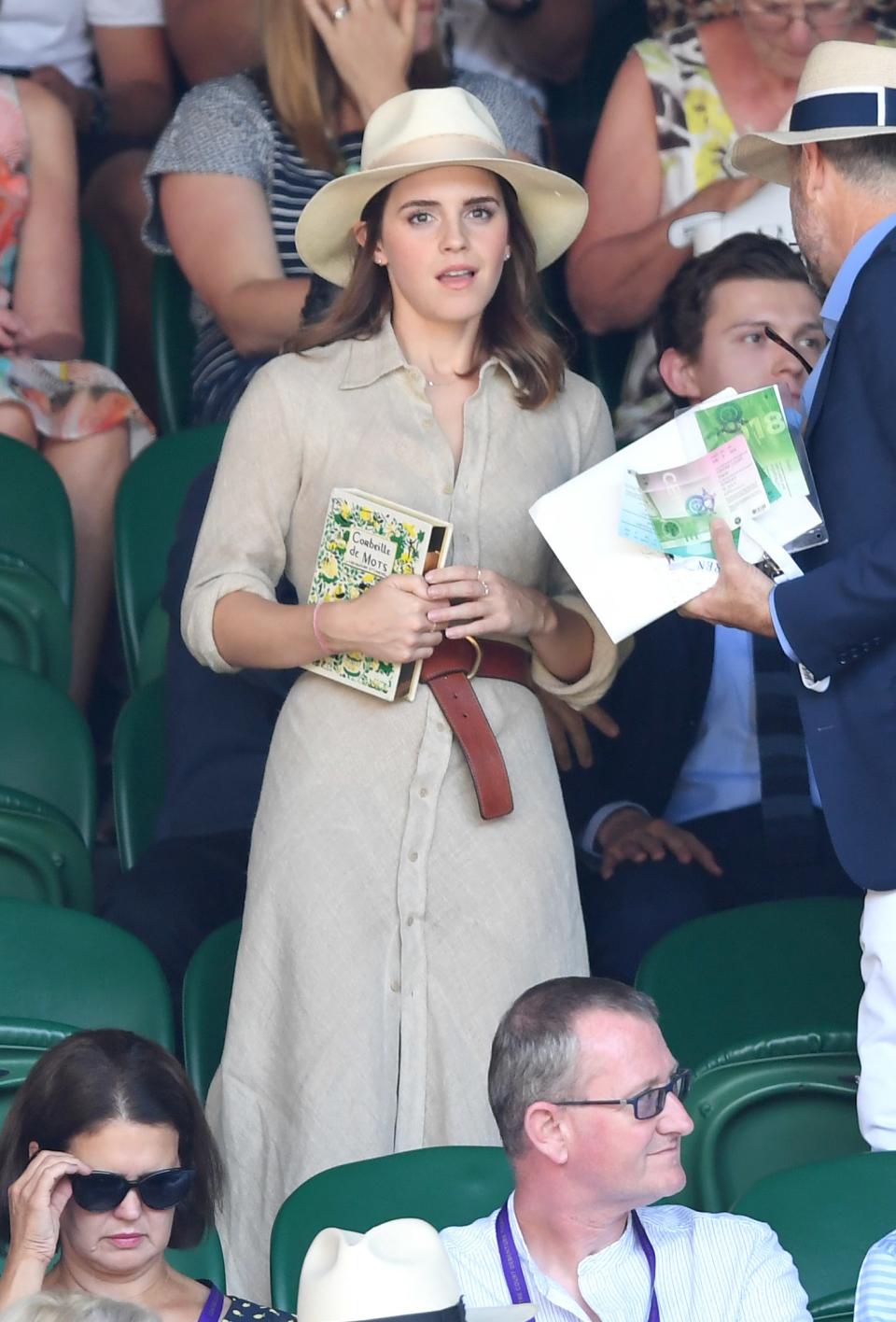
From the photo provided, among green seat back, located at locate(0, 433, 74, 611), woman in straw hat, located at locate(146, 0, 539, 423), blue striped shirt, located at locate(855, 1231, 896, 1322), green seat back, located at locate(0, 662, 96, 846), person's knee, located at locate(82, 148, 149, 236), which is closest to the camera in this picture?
blue striped shirt, located at locate(855, 1231, 896, 1322)

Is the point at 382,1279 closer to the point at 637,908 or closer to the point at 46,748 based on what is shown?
the point at 637,908

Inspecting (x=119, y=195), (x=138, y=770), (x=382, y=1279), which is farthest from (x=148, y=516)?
(x=382, y=1279)

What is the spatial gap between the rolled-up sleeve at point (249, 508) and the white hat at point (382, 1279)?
138 cm

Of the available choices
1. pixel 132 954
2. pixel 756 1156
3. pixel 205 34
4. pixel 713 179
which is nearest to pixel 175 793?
pixel 132 954

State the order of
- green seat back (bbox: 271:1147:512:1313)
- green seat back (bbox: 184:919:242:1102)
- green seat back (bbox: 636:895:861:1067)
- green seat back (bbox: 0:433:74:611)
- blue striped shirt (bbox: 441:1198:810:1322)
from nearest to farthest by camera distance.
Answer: blue striped shirt (bbox: 441:1198:810:1322) < green seat back (bbox: 271:1147:512:1313) < green seat back (bbox: 636:895:861:1067) < green seat back (bbox: 184:919:242:1102) < green seat back (bbox: 0:433:74:611)

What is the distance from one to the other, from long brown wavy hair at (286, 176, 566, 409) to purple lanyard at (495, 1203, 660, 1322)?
4.21 feet

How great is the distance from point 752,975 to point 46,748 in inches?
52.0

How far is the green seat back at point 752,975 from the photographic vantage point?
125 inches

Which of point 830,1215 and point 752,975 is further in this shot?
point 752,975

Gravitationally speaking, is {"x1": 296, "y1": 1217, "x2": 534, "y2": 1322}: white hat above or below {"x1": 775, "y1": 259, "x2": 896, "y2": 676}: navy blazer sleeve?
below

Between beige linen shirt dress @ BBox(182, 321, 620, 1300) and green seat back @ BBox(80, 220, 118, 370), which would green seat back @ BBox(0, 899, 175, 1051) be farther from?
green seat back @ BBox(80, 220, 118, 370)

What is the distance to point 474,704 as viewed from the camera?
317 centimetres

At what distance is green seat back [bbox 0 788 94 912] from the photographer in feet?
11.7

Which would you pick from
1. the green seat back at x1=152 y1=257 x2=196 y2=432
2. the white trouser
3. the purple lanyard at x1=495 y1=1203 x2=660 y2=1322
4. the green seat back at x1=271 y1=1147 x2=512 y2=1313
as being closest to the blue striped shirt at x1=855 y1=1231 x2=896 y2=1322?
the purple lanyard at x1=495 y1=1203 x2=660 y2=1322
